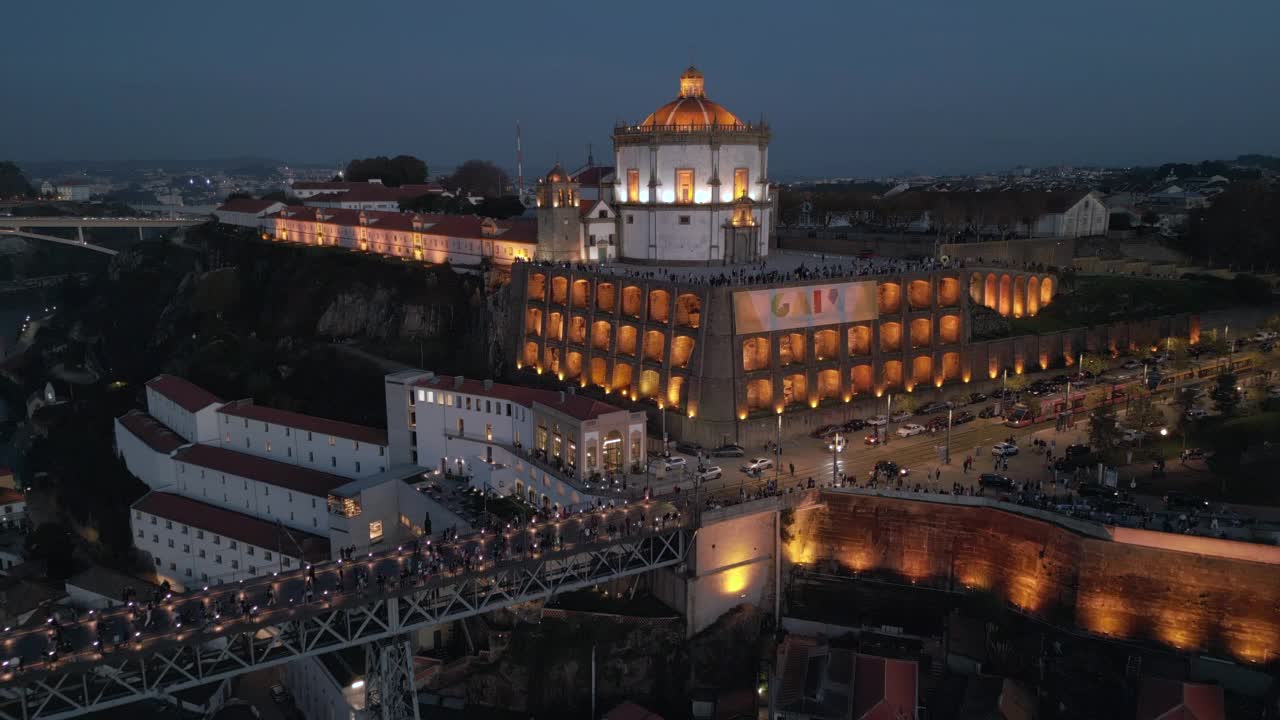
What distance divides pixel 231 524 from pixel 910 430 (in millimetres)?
31182

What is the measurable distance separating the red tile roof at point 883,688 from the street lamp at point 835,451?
32.5ft

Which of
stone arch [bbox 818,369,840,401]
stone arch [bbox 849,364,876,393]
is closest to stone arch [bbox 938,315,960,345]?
stone arch [bbox 849,364,876,393]

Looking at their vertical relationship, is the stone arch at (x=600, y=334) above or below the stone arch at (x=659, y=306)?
below

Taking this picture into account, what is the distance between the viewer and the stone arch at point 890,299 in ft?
160

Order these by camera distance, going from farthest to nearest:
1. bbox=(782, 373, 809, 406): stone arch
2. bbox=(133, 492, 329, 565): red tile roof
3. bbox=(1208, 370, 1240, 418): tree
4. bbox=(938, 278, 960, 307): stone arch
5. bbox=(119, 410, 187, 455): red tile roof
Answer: bbox=(938, 278, 960, 307): stone arch, bbox=(119, 410, 187, 455): red tile roof, bbox=(782, 373, 809, 406): stone arch, bbox=(133, 492, 329, 565): red tile roof, bbox=(1208, 370, 1240, 418): tree

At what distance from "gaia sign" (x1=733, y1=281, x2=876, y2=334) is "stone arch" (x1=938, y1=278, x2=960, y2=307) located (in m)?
5.31

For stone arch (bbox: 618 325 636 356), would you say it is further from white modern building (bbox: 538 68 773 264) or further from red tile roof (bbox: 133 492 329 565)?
red tile roof (bbox: 133 492 329 565)

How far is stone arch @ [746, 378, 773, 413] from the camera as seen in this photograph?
145ft

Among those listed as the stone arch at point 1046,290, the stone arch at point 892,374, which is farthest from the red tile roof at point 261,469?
the stone arch at point 1046,290

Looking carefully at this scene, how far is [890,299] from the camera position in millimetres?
49188

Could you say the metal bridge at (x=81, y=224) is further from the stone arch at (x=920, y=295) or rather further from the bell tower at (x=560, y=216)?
the stone arch at (x=920, y=295)

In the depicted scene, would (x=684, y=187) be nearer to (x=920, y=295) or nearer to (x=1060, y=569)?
(x=920, y=295)

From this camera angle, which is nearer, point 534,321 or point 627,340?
point 627,340

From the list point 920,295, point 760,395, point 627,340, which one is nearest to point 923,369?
point 920,295
